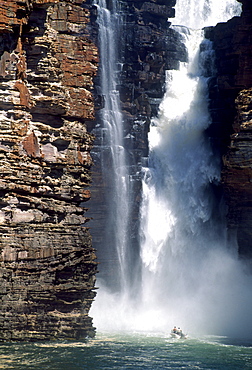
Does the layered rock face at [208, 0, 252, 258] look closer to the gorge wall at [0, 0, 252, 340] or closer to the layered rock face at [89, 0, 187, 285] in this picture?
the layered rock face at [89, 0, 187, 285]

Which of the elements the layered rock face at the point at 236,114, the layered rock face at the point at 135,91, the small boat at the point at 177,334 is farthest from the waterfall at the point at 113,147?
the small boat at the point at 177,334

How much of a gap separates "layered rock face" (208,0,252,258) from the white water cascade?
1326 mm

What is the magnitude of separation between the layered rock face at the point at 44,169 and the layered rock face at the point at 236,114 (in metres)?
14.3

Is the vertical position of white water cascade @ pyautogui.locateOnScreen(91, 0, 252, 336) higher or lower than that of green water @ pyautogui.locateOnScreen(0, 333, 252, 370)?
higher

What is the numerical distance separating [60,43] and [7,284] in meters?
16.4

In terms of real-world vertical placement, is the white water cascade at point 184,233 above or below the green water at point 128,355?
above

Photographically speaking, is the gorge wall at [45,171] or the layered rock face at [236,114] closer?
the gorge wall at [45,171]

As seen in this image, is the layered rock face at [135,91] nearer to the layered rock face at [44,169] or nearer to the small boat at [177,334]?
the small boat at [177,334]

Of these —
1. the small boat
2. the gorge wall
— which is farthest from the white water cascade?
the gorge wall

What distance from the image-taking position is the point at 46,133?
5416 centimetres

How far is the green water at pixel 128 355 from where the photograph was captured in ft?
149

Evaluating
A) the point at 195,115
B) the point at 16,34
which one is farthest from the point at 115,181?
the point at 16,34

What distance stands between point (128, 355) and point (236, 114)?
83.3 ft

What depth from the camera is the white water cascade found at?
6525 cm
